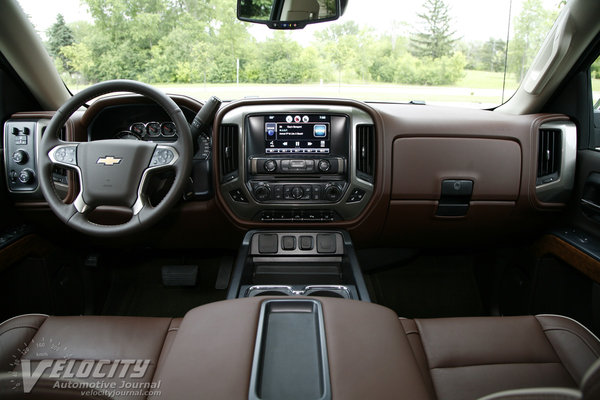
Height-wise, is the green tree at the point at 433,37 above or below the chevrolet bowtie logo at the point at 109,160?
above

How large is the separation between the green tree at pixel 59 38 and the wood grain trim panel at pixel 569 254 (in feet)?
9.87

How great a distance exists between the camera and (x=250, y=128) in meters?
2.40

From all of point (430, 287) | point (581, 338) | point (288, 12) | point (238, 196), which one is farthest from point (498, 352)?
point (288, 12)

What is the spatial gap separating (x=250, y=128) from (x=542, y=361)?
5.56 ft

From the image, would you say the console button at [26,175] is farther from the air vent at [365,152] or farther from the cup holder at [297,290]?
the air vent at [365,152]

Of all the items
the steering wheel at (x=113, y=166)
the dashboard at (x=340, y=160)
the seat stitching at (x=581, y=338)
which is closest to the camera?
the seat stitching at (x=581, y=338)

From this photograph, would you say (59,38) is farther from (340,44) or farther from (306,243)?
(306,243)

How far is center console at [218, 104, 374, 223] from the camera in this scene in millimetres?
2381

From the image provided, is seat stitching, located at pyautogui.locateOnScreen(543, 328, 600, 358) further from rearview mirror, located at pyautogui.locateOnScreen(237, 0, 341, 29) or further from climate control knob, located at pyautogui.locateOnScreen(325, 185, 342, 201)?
rearview mirror, located at pyautogui.locateOnScreen(237, 0, 341, 29)

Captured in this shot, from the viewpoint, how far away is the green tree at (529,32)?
2.54m

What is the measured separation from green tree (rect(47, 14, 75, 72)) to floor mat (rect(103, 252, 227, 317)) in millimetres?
1429

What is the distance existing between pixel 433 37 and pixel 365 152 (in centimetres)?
86

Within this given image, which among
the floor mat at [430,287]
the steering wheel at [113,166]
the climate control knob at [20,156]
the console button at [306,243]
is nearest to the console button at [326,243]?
the console button at [306,243]

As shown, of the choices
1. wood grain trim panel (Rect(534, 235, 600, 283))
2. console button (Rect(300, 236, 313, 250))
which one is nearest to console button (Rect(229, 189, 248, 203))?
console button (Rect(300, 236, 313, 250))
